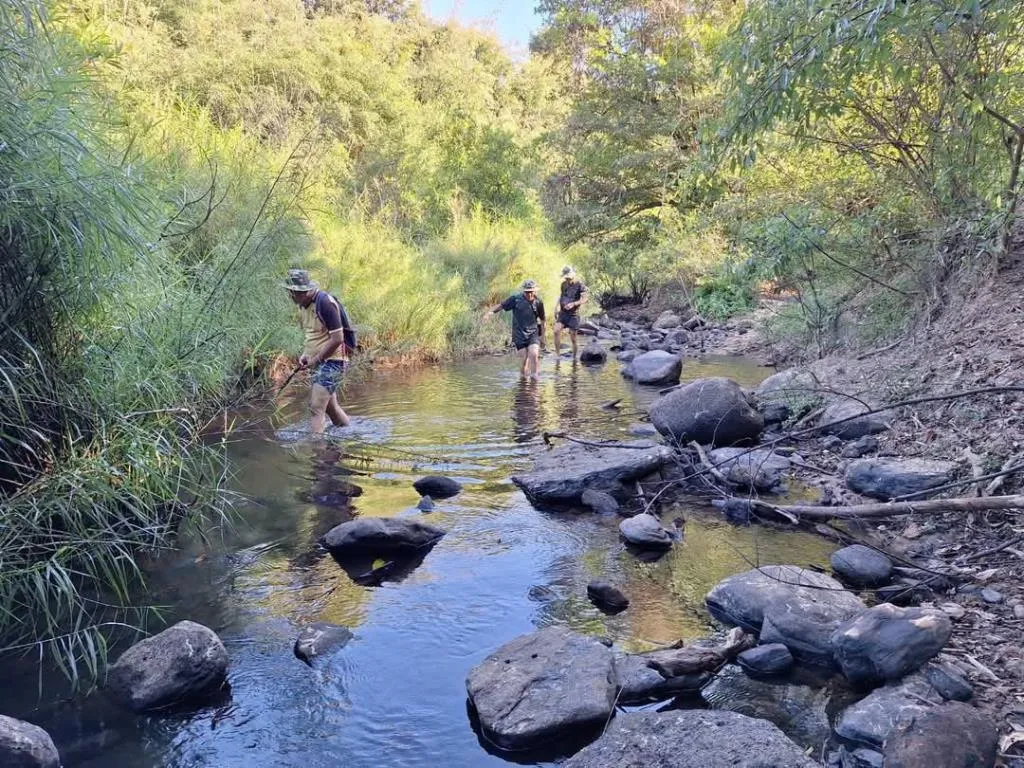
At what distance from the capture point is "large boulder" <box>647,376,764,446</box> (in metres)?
8.43

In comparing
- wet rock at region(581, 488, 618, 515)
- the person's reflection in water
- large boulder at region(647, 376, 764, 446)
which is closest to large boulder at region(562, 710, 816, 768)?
wet rock at region(581, 488, 618, 515)

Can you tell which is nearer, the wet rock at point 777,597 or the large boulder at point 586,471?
the wet rock at point 777,597

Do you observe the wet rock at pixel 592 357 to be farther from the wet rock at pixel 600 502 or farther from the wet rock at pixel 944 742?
the wet rock at pixel 944 742

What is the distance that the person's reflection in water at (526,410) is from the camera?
32.3 feet

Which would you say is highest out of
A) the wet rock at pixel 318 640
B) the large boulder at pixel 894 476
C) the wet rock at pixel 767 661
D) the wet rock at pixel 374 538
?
the large boulder at pixel 894 476

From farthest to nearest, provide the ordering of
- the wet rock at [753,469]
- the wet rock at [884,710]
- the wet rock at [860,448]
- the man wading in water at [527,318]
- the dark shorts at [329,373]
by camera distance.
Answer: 1. the man wading in water at [527,318]
2. the dark shorts at [329,373]
3. the wet rock at [860,448]
4. the wet rock at [753,469]
5. the wet rock at [884,710]

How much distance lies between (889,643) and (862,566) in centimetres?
126

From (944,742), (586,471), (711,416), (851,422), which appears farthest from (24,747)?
A: (851,422)

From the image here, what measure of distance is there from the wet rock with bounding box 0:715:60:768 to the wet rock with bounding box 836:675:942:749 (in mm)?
3364

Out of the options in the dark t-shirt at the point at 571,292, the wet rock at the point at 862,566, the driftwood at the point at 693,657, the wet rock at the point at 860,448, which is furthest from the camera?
the dark t-shirt at the point at 571,292

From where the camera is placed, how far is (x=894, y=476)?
248 inches

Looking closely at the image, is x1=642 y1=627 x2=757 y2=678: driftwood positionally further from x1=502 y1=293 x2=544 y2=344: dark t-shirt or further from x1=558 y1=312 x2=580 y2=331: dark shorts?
x1=558 y1=312 x2=580 y2=331: dark shorts

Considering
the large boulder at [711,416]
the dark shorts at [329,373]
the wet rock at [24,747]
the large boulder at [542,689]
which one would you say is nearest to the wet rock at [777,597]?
the large boulder at [542,689]

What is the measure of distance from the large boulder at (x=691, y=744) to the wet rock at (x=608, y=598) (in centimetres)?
145
